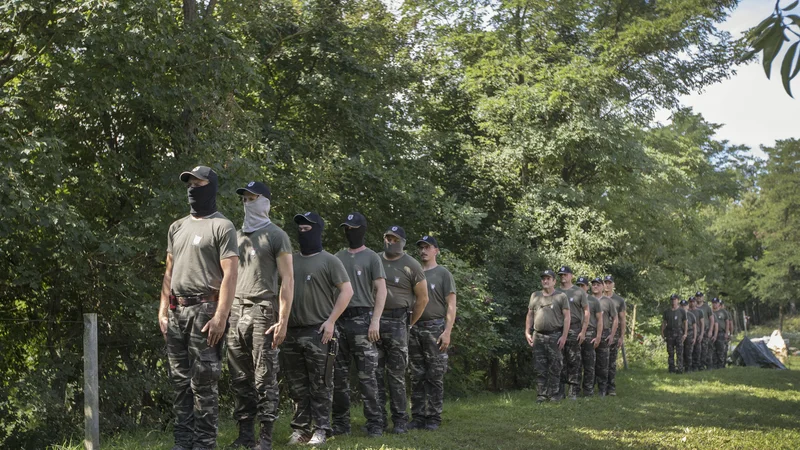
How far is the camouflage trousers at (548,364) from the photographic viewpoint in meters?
15.0

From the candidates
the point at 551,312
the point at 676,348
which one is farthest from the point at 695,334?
the point at 551,312

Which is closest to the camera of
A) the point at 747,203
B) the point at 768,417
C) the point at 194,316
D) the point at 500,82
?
the point at 194,316

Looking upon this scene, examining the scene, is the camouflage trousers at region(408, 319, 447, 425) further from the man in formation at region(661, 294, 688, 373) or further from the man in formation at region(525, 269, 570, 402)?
the man in formation at region(661, 294, 688, 373)

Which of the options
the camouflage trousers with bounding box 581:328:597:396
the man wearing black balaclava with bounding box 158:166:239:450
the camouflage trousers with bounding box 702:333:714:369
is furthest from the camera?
the camouflage trousers with bounding box 702:333:714:369

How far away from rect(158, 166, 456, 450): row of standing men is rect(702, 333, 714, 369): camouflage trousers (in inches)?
725

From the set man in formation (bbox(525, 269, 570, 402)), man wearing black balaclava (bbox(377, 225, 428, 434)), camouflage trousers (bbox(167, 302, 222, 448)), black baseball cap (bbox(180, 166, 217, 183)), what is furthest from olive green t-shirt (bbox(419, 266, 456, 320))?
man in formation (bbox(525, 269, 570, 402))

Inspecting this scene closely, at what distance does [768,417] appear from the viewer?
1266cm

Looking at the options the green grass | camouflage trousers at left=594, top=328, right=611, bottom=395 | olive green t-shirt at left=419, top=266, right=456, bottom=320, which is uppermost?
olive green t-shirt at left=419, top=266, right=456, bottom=320

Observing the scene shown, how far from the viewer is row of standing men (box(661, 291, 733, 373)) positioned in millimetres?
24109

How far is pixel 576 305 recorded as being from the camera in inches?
627

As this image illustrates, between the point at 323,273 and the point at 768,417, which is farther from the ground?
the point at 323,273

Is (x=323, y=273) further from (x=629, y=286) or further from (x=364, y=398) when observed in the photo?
(x=629, y=286)

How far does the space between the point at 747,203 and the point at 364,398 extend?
225 ft

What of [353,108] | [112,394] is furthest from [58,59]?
[353,108]
